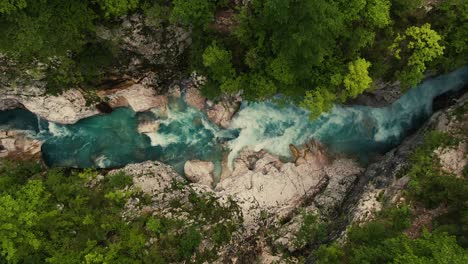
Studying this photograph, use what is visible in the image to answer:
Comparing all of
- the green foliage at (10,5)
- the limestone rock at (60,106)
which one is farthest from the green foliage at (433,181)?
the green foliage at (10,5)

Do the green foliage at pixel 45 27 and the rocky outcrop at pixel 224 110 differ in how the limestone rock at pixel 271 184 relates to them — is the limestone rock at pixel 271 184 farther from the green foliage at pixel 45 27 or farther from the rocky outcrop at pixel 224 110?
the green foliage at pixel 45 27

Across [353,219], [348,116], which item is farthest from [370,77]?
[353,219]

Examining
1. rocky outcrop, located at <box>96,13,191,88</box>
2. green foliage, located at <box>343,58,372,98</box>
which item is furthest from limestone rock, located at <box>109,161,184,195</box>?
green foliage, located at <box>343,58,372,98</box>

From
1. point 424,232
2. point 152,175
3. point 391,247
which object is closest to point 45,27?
point 152,175

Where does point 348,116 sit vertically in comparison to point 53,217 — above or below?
above

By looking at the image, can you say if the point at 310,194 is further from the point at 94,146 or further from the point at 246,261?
the point at 94,146

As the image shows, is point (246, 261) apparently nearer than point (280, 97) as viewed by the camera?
Yes

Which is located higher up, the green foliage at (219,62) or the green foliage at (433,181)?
the green foliage at (219,62)
